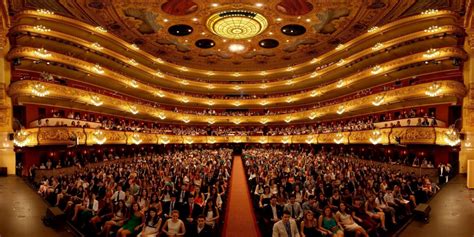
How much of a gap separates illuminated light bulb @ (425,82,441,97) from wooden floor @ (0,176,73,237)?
54.0ft

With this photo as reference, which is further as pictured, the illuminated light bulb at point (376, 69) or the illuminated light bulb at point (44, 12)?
the illuminated light bulb at point (376, 69)

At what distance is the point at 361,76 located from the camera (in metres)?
21.4

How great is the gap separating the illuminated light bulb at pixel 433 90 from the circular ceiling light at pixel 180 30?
16656mm

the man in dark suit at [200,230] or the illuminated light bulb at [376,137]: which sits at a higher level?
the illuminated light bulb at [376,137]

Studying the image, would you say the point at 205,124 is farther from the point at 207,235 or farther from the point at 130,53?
the point at 207,235

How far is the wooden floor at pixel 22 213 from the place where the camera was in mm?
5945

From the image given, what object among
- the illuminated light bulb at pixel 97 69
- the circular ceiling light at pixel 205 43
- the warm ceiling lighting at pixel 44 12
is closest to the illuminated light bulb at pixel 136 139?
the illuminated light bulb at pixel 97 69

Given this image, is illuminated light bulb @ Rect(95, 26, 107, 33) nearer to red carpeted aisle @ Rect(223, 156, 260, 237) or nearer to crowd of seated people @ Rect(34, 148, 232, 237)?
crowd of seated people @ Rect(34, 148, 232, 237)

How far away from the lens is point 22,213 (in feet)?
23.3

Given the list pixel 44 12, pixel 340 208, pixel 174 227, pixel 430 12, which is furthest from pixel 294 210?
pixel 44 12

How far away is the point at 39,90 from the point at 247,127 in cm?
2559

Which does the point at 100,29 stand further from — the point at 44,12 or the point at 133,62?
the point at 133,62

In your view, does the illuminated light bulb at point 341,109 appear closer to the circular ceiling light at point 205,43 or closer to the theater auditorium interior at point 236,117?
the theater auditorium interior at point 236,117

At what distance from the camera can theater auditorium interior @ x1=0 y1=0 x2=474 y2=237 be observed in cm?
688
